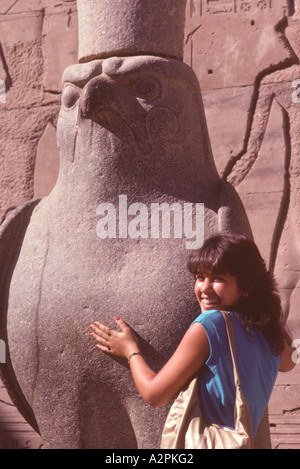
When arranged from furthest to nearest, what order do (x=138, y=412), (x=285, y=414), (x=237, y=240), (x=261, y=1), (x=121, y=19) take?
(x=261, y=1) → (x=285, y=414) → (x=121, y=19) → (x=138, y=412) → (x=237, y=240)

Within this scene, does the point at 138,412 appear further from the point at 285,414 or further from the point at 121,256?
the point at 285,414

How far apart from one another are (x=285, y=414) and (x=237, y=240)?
2.63 m

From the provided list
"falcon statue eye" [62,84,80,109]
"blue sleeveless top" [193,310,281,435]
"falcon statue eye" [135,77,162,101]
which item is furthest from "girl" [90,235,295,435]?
"falcon statue eye" [62,84,80,109]

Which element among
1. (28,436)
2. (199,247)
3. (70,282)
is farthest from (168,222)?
(28,436)

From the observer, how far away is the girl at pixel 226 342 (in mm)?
2344

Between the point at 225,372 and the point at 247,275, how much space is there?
31 centimetres

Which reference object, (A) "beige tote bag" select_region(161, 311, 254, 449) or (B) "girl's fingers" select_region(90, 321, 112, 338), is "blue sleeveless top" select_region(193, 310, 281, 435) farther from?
(B) "girl's fingers" select_region(90, 321, 112, 338)

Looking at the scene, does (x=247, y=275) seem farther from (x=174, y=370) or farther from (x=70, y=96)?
(x=70, y=96)

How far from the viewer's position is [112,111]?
291 cm

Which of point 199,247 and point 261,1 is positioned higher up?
point 261,1

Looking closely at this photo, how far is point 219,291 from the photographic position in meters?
2.50

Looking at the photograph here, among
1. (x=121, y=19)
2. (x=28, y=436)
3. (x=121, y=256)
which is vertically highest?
(x=121, y=19)

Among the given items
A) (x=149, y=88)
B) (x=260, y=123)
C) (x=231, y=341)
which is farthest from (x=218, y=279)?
(x=260, y=123)

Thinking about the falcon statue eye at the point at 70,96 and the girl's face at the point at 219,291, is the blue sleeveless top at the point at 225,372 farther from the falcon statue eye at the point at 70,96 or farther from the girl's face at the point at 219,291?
the falcon statue eye at the point at 70,96
